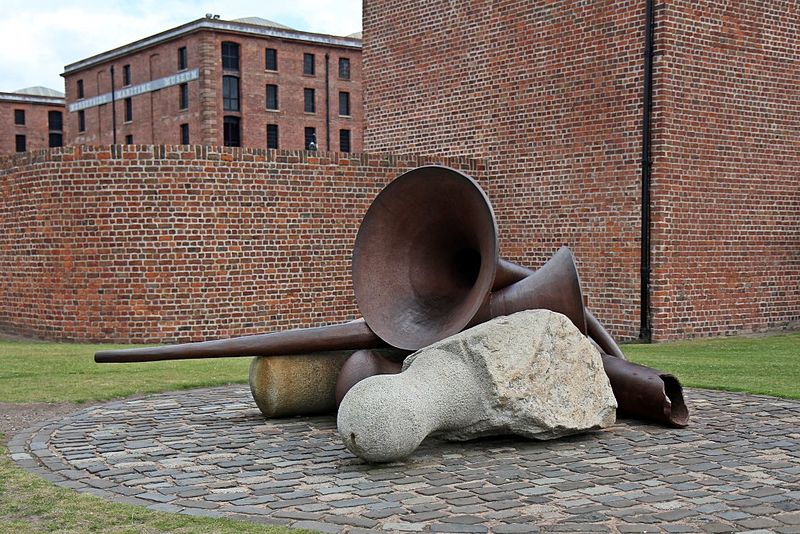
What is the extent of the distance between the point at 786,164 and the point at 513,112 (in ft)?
14.9

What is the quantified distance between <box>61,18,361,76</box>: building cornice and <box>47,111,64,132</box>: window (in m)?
15.9

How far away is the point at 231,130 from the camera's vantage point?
4553 cm

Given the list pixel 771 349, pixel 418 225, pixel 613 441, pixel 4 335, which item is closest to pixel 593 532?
pixel 613 441

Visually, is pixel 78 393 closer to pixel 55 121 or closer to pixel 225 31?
pixel 225 31

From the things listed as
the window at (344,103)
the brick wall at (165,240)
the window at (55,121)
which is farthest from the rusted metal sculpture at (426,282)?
the window at (55,121)

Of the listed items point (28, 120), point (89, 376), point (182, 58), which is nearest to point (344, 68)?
point (182, 58)

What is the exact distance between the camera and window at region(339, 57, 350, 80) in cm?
4903

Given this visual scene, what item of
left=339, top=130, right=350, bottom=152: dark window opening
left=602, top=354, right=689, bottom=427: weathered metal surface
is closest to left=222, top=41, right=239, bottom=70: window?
left=339, top=130, right=350, bottom=152: dark window opening

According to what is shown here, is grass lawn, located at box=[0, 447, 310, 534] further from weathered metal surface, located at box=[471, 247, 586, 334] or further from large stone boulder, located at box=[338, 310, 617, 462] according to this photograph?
weathered metal surface, located at box=[471, 247, 586, 334]

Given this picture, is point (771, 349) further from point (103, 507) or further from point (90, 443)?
point (103, 507)

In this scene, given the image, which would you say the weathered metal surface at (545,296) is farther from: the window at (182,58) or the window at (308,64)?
the window at (308,64)

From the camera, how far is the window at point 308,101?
157 ft

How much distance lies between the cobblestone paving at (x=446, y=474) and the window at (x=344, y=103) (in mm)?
42350

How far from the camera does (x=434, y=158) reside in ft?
53.3
